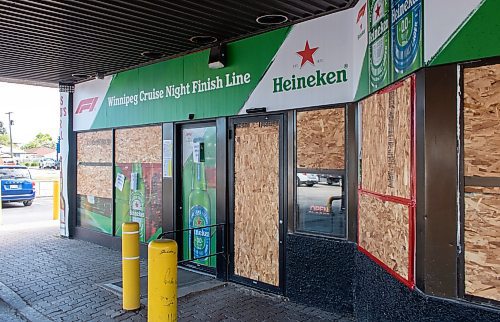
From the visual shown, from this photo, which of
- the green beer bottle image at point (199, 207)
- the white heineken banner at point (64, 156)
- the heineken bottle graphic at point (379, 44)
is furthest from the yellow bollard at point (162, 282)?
the white heineken banner at point (64, 156)

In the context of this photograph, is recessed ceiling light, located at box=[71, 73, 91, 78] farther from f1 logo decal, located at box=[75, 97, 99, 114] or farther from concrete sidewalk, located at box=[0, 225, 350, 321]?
concrete sidewalk, located at box=[0, 225, 350, 321]

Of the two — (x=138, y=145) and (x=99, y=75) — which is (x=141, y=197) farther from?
(x=99, y=75)

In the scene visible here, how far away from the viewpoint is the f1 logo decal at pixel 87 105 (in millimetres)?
9797

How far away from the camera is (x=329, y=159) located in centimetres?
530

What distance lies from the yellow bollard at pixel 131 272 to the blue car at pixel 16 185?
44.5ft

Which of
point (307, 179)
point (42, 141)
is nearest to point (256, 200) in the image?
point (307, 179)

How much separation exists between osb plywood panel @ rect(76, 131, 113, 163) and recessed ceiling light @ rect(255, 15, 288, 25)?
4.97 meters

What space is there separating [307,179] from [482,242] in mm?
2666

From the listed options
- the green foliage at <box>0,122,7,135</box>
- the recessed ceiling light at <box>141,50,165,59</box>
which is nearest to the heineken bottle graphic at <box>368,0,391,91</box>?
the recessed ceiling light at <box>141,50,165,59</box>

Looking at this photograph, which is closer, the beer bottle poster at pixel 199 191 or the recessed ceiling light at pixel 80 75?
the beer bottle poster at pixel 199 191

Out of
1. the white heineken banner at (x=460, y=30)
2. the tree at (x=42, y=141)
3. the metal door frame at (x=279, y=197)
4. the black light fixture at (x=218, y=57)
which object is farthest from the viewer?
the tree at (x=42, y=141)

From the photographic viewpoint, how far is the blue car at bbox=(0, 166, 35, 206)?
53.8 feet

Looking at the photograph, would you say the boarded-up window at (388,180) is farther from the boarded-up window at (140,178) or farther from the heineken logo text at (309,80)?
the boarded-up window at (140,178)

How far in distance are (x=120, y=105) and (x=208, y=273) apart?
13.7 ft
